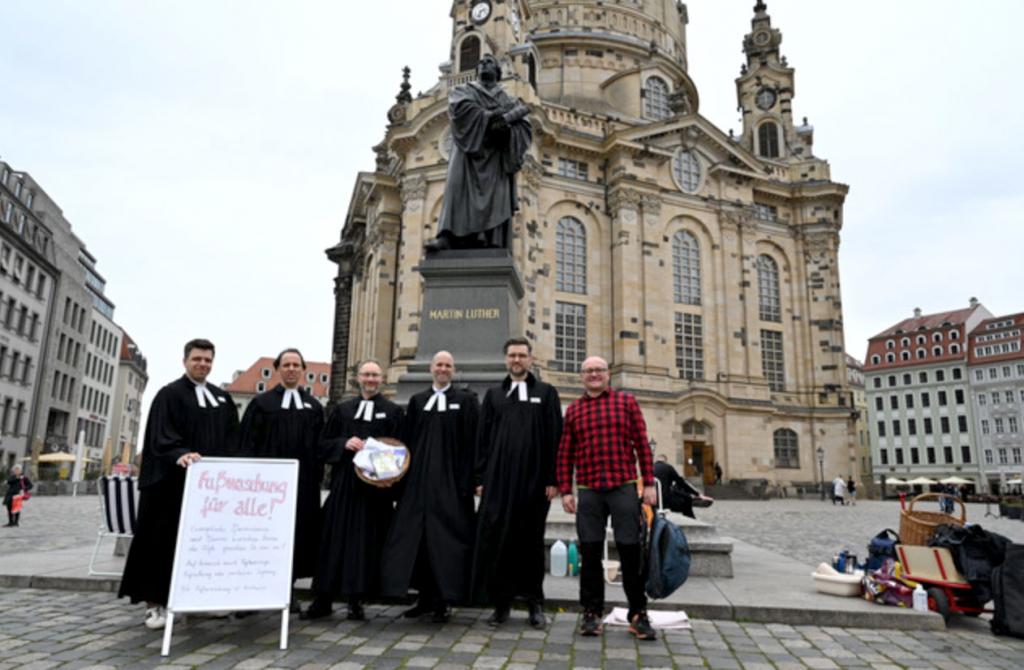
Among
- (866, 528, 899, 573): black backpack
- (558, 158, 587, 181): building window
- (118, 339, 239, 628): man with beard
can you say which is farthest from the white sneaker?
(558, 158, 587, 181): building window

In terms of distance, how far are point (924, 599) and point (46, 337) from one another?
53688 millimetres

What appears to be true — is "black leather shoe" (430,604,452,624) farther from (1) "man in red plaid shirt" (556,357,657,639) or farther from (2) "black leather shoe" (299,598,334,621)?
(1) "man in red plaid shirt" (556,357,657,639)

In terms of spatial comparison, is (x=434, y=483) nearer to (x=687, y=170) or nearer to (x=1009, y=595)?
Answer: (x=1009, y=595)

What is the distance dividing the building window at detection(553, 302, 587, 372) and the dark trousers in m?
29.3

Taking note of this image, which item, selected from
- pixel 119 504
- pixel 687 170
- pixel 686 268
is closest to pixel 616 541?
pixel 119 504

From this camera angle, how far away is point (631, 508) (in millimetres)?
5008

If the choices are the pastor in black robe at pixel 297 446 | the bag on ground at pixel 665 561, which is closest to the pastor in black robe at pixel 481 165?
the pastor in black robe at pixel 297 446

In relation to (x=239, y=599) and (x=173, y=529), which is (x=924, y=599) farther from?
(x=173, y=529)

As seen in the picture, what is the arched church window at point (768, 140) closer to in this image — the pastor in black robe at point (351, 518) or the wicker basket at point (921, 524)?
the wicker basket at point (921, 524)

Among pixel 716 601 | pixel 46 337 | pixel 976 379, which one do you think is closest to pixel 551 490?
pixel 716 601

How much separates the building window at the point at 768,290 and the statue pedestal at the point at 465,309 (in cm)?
3511

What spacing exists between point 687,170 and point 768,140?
10.6m

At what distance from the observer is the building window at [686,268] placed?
38.1m

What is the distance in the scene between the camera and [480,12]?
1496 inches
